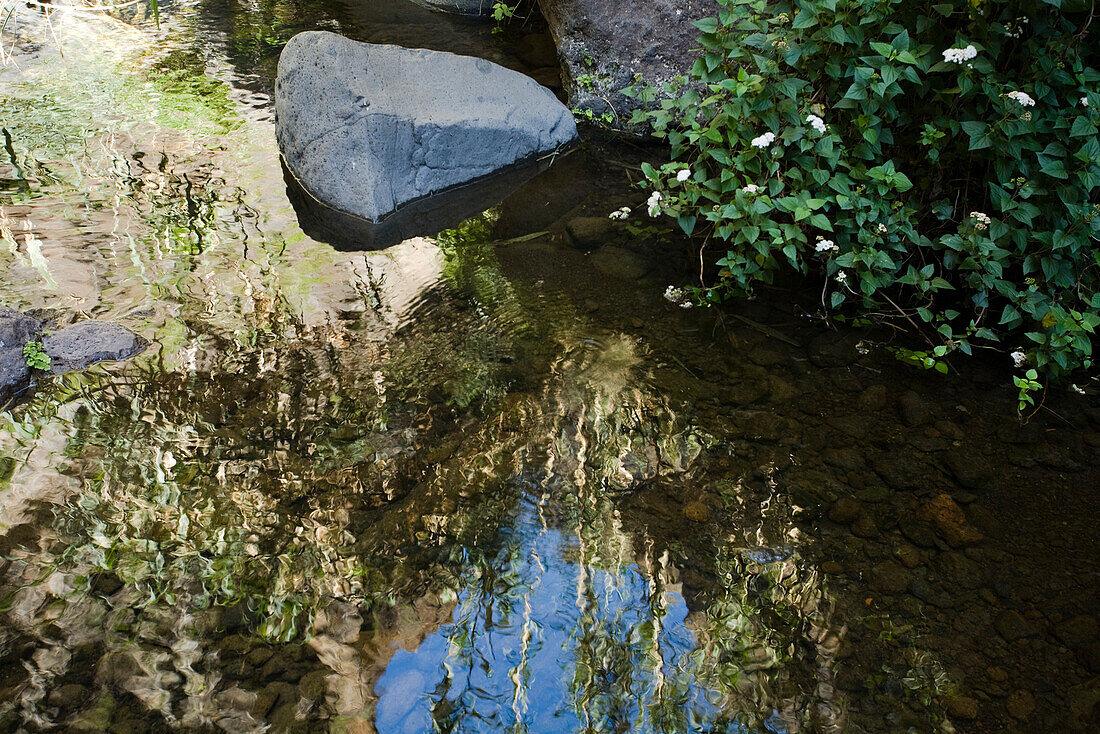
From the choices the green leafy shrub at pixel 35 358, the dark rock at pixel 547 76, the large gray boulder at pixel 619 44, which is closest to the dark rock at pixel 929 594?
the green leafy shrub at pixel 35 358

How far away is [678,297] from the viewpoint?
441 cm

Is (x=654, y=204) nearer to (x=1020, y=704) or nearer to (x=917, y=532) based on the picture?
(x=917, y=532)

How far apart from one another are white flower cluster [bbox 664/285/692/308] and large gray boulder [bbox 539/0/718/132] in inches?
106

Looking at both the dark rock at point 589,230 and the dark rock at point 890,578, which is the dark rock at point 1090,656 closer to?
the dark rock at point 890,578

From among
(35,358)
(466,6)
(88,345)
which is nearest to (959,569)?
(88,345)

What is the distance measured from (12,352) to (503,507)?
2596 mm

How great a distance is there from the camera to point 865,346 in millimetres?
3992

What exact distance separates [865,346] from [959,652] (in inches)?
72.1

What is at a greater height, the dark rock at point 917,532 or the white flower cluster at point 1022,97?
the white flower cluster at point 1022,97

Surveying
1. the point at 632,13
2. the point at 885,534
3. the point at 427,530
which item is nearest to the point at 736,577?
the point at 885,534

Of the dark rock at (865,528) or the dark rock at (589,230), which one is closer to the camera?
the dark rock at (865,528)

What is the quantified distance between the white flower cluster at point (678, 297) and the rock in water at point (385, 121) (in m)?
2.19

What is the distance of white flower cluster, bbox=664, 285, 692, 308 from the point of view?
4359mm

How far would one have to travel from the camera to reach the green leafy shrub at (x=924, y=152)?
3.33 m
